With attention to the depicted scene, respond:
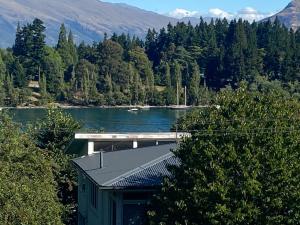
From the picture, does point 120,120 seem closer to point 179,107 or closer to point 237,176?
point 179,107

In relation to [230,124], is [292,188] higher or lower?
lower

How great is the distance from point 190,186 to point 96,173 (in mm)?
3925

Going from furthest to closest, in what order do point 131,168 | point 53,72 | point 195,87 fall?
point 53,72 < point 195,87 < point 131,168

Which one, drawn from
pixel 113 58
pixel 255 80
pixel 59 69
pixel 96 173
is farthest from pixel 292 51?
pixel 96 173

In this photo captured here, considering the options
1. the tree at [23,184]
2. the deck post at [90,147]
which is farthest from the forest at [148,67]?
the tree at [23,184]

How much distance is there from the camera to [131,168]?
16.4 meters

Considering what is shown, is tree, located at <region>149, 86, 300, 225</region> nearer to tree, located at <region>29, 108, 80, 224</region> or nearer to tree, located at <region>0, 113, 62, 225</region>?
tree, located at <region>0, 113, 62, 225</region>

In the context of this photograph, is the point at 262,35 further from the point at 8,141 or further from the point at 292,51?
the point at 8,141

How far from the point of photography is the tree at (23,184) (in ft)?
44.5

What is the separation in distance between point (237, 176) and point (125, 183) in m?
2.62

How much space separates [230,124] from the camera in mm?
14164

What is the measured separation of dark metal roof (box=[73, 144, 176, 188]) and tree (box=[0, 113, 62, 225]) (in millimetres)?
1109

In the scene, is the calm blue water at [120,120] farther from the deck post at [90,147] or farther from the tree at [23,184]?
the tree at [23,184]

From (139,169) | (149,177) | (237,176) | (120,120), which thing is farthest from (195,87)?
(237,176)
